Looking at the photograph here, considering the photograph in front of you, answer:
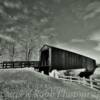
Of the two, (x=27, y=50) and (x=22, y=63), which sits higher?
(x=27, y=50)

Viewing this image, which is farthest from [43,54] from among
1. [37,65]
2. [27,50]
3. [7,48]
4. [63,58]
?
[7,48]

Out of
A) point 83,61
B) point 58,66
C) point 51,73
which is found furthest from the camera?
point 83,61

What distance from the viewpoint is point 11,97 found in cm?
791

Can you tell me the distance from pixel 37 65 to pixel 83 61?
8.63 m

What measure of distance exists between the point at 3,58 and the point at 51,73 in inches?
1769

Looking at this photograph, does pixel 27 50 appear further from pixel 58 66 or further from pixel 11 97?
pixel 11 97

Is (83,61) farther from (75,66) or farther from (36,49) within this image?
(36,49)

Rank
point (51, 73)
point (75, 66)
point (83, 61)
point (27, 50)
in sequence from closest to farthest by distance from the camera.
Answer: point (51, 73) → point (75, 66) → point (83, 61) → point (27, 50)

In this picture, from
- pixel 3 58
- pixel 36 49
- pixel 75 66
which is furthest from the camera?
pixel 3 58

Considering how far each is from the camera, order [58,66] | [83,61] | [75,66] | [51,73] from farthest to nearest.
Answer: [83,61]
[75,66]
[58,66]
[51,73]

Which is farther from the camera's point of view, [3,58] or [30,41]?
[3,58]

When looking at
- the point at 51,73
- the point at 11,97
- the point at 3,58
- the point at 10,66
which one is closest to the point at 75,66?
the point at 51,73

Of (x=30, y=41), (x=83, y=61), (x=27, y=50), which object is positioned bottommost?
(x=83, y=61)

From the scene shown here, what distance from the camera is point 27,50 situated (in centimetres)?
5062
